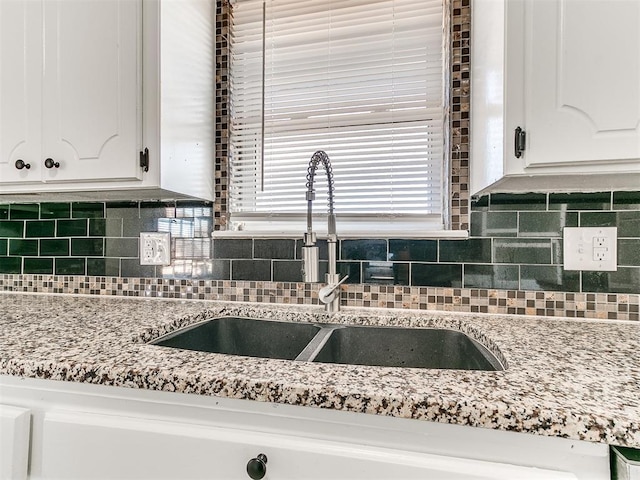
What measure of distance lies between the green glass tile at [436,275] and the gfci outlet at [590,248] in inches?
12.2

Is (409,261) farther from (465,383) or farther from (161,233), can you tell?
(161,233)

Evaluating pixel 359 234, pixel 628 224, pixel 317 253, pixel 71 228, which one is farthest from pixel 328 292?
pixel 71 228

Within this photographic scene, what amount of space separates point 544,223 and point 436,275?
0.36 metres

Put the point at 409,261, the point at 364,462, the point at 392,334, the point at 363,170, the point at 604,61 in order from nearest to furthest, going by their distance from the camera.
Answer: the point at 364,462
the point at 604,61
the point at 392,334
the point at 409,261
the point at 363,170

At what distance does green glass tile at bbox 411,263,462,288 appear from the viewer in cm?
118

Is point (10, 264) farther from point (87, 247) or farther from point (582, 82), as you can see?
point (582, 82)

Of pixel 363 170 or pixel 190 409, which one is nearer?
pixel 190 409

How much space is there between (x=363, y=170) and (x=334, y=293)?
18.6 inches

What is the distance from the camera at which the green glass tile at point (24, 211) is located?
5.14 ft

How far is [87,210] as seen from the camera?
150 cm

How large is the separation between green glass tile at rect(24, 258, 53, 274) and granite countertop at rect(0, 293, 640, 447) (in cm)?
60

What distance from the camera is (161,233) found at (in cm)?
141

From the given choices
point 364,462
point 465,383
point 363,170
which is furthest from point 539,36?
point 364,462

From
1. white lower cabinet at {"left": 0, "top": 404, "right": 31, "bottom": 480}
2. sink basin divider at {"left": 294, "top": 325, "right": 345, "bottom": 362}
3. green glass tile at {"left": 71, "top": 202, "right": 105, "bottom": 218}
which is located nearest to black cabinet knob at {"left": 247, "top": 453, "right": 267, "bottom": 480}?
sink basin divider at {"left": 294, "top": 325, "right": 345, "bottom": 362}
